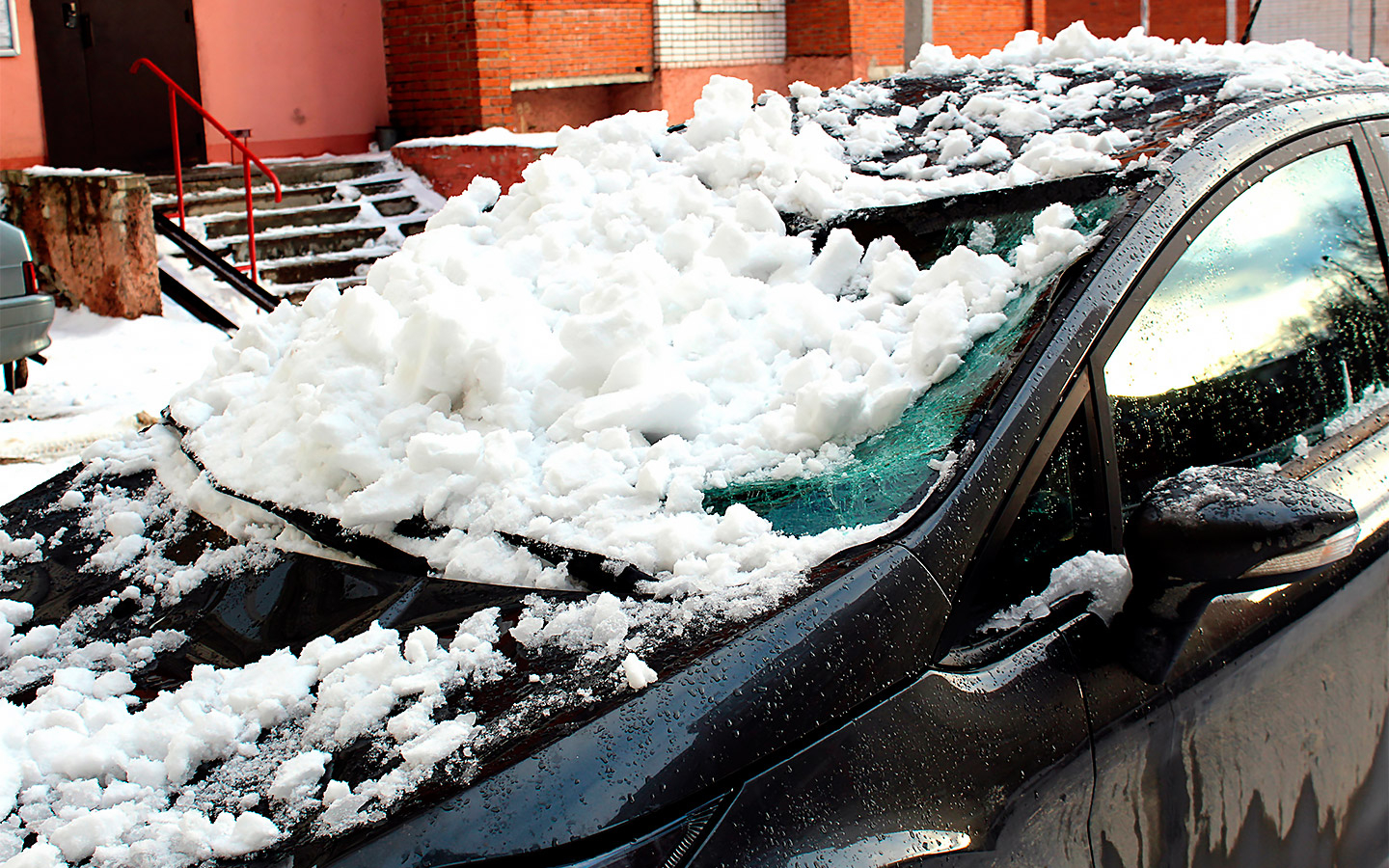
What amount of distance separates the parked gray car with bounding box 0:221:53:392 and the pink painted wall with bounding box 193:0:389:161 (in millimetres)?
4568

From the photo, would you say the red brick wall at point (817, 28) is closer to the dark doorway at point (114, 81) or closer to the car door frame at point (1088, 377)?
the dark doorway at point (114, 81)

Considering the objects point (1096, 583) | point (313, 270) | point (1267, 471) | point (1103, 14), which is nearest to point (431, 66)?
point (313, 270)

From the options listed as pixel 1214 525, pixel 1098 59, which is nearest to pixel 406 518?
pixel 1214 525

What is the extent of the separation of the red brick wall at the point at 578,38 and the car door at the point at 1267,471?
1078cm

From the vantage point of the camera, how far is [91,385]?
711 centimetres

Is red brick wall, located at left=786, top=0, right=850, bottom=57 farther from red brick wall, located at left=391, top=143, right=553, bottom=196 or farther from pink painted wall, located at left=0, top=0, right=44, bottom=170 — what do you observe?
pink painted wall, located at left=0, top=0, right=44, bottom=170

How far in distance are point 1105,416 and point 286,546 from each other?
4.34ft

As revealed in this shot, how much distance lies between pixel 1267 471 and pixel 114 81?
10.8 m

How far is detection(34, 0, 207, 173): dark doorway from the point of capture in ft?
31.9

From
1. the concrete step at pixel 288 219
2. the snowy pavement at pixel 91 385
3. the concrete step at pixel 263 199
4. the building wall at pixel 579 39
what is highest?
the building wall at pixel 579 39

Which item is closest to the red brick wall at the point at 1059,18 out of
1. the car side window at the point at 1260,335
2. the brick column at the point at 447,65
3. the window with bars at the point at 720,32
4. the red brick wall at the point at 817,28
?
the red brick wall at the point at 817,28

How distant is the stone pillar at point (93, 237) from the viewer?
7.97 meters

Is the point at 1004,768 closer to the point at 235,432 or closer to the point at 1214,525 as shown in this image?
the point at 1214,525

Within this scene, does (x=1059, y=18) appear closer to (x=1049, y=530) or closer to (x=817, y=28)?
(x=817, y=28)
